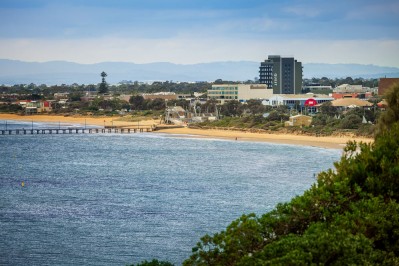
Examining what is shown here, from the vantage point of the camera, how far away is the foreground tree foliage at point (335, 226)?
16156 millimetres

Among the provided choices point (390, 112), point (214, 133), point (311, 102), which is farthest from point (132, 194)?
point (311, 102)

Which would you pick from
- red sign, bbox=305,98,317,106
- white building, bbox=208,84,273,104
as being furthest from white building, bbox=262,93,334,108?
white building, bbox=208,84,273,104

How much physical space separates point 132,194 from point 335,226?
32470mm

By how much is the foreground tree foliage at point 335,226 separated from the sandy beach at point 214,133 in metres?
50.6

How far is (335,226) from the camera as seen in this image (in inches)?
687

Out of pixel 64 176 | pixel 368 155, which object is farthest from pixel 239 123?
pixel 368 155

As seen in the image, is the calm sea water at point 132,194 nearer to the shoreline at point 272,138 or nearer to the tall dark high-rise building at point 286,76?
the shoreline at point 272,138

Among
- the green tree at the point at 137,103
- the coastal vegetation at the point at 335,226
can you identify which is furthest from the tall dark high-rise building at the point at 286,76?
the coastal vegetation at the point at 335,226

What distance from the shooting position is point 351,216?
18109mm

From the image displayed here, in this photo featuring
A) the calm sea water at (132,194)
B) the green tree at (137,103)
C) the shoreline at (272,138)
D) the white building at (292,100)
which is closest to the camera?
the calm sea water at (132,194)

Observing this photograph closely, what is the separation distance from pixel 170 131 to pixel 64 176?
52089 millimetres

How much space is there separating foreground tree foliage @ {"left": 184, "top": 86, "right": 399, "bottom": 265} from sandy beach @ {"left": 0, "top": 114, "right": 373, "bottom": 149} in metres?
50.6

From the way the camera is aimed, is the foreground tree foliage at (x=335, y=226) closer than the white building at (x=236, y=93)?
Yes

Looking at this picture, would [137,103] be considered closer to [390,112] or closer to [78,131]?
[78,131]
